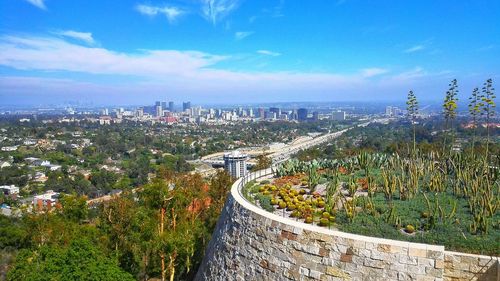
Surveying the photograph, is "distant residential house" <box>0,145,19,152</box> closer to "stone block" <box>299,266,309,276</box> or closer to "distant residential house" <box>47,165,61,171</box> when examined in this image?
"distant residential house" <box>47,165,61,171</box>

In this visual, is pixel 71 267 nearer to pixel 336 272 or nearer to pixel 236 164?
pixel 336 272

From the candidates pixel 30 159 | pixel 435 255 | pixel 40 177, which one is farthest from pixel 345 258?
pixel 30 159

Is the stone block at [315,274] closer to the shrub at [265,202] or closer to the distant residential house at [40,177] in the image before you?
the shrub at [265,202]

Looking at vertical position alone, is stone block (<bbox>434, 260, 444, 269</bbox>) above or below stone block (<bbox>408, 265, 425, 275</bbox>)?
above

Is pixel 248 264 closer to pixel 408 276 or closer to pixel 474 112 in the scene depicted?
pixel 408 276

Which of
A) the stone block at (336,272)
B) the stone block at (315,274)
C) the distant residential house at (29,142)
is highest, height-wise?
the stone block at (336,272)

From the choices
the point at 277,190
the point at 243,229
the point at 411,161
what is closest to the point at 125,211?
the point at 277,190

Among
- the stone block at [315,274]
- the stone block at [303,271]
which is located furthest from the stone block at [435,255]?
the stone block at [303,271]

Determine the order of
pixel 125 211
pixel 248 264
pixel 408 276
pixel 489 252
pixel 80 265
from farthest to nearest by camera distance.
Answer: pixel 125 211 < pixel 80 265 < pixel 248 264 < pixel 489 252 < pixel 408 276

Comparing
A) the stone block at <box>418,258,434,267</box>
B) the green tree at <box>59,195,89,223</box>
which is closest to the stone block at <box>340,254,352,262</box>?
the stone block at <box>418,258,434,267</box>
